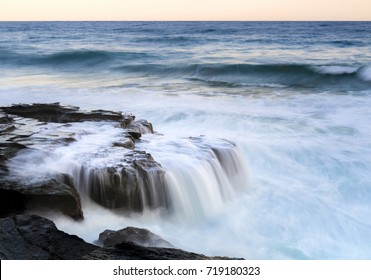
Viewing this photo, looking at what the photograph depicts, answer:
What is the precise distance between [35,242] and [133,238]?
0.90 metres

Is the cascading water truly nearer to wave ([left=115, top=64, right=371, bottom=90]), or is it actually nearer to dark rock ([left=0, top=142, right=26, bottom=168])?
dark rock ([left=0, top=142, right=26, bottom=168])

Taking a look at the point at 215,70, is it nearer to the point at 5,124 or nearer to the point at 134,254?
the point at 5,124

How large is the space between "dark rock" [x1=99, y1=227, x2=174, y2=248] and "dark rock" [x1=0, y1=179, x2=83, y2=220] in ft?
1.39

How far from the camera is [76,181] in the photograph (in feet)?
14.8

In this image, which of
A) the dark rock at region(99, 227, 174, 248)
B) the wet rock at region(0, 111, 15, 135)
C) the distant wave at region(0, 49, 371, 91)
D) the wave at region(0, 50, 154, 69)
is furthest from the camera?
the wave at region(0, 50, 154, 69)

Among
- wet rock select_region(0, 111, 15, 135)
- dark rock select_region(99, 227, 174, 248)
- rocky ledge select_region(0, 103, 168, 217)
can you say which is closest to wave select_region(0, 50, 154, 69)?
wet rock select_region(0, 111, 15, 135)

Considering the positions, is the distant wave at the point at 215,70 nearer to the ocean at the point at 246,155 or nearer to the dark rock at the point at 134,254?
the ocean at the point at 246,155

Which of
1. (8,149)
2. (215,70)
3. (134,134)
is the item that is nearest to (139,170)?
(134,134)

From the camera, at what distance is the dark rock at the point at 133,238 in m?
3.70

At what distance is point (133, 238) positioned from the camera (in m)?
3.72

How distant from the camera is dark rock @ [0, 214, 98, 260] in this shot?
291cm

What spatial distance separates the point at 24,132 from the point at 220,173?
7.52ft

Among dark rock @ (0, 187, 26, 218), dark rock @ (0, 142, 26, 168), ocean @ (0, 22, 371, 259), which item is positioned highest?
dark rock @ (0, 142, 26, 168)

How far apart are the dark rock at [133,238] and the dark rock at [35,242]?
60 cm
